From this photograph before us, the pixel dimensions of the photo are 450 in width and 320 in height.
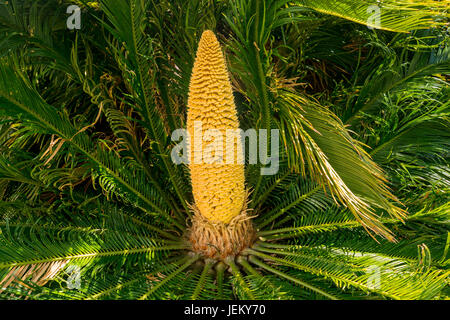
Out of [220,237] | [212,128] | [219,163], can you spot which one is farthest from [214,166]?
[220,237]

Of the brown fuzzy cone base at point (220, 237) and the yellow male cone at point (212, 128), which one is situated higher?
the yellow male cone at point (212, 128)

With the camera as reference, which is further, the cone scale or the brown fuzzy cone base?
the brown fuzzy cone base

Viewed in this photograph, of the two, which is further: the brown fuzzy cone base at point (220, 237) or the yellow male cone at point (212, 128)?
the brown fuzzy cone base at point (220, 237)

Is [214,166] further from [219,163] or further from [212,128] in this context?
[212,128]

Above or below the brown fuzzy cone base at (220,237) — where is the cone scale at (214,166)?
above

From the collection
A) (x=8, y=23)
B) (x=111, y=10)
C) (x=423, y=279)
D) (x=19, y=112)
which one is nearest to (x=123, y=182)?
(x=19, y=112)

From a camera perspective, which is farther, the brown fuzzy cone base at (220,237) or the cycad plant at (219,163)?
the brown fuzzy cone base at (220,237)
